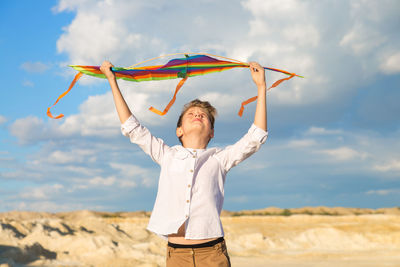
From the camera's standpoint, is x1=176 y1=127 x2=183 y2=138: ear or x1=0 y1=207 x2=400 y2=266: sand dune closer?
x1=176 y1=127 x2=183 y2=138: ear

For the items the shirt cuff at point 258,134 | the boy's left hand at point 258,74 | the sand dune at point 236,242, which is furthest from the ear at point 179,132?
the sand dune at point 236,242

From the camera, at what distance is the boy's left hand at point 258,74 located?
3933 millimetres

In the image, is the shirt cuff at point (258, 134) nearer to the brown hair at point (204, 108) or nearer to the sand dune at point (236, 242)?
the brown hair at point (204, 108)

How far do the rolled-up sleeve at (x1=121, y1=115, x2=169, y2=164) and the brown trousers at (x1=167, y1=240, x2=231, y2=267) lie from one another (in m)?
0.90

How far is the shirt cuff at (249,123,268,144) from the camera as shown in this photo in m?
3.70

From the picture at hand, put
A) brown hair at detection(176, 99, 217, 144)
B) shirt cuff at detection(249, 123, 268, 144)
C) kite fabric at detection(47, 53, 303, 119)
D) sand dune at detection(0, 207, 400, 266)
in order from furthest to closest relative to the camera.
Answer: sand dune at detection(0, 207, 400, 266), kite fabric at detection(47, 53, 303, 119), brown hair at detection(176, 99, 217, 144), shirt cuff at detection(249, 123, 268, 144)

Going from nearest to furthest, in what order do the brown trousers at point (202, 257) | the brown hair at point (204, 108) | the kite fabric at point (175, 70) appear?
the brown trousers at point (202, 257), the brown hair at point (204, 108), the kite fabric at point (175, 70)

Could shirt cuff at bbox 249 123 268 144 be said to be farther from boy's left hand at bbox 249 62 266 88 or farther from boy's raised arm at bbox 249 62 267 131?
boy's left hand at bbox 249 62 266 88

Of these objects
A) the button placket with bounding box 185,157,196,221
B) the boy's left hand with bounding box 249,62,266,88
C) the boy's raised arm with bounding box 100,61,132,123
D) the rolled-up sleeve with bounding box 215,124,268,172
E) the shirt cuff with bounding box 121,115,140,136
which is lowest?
the button placket with bounding box 185,157,196,221

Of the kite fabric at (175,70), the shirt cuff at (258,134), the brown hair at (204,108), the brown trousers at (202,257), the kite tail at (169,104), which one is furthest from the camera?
the kite fabric at (175,70)

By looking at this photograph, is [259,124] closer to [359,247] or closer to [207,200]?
[207,200]

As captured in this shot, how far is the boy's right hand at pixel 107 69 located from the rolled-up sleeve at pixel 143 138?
1.78 ft

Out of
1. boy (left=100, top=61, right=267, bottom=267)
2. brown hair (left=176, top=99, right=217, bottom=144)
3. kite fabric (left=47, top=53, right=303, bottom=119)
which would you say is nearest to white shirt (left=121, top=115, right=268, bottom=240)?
boy (left=100, top=61, right=267, bottom=267)

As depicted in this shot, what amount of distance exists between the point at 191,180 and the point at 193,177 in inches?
2.1
